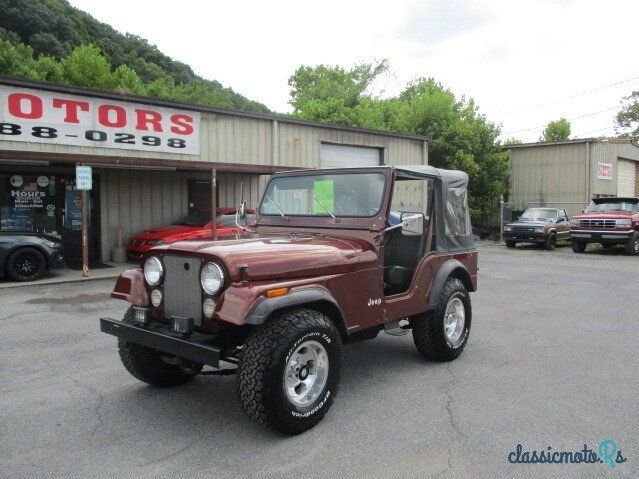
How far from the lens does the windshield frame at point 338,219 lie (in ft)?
15.3

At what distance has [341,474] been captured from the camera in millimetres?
3156

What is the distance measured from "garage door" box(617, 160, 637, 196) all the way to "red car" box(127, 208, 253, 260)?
873 inches

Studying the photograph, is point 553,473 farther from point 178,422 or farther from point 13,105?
point 13,105

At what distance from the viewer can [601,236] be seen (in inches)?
680

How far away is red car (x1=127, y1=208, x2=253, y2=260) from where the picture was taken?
1294cm

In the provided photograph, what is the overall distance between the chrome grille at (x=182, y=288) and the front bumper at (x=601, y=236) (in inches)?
657

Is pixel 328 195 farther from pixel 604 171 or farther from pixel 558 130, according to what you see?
pixel 558 130

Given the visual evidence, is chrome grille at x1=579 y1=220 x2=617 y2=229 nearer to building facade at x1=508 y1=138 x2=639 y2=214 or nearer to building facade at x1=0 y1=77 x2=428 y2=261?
building facade at x1=508 y1=138 x2=639 y2=214

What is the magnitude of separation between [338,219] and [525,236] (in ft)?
53.8

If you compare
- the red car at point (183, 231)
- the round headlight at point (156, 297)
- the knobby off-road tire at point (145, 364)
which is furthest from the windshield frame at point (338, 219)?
the red car at point (183, 231)

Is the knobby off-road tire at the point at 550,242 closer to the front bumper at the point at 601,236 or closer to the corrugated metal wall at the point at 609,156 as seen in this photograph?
the front bumper at the point at 601,236

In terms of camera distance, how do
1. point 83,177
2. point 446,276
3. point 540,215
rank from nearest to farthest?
point 446,276 → point 83,177 → point 540,215

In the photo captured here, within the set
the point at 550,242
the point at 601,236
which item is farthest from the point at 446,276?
the point at 550,242

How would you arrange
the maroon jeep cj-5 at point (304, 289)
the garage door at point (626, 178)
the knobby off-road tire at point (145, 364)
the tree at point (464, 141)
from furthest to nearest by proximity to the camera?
the garage door at point (626, 178), the tree at point (464, 141), the knobby off-road tire at point (145, 364), the maroon jeep cj-5 at point (304, 289)
